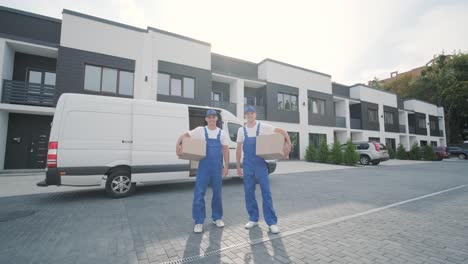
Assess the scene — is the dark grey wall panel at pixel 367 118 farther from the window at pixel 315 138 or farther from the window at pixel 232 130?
the window at pixel 232 130

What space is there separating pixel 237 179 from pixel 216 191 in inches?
205

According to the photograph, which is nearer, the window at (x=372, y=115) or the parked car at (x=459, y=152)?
the window at (x=372, y=115)

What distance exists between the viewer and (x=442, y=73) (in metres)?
36.1

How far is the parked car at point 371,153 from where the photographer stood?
15.6 meters

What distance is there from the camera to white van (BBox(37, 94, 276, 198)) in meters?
5.07

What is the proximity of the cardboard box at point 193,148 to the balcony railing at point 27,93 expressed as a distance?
12872mm

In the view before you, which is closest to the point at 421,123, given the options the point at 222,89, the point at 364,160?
the point at 364,160

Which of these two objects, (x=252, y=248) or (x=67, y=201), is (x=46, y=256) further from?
(x=67, y=201)

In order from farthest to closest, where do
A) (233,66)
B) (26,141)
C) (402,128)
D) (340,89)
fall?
(402,128) → (340,89) → (233,66) → (26,141)

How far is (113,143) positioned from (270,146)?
436cm

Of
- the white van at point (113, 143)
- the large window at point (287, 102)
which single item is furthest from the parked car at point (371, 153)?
the white van at point (113, 143)

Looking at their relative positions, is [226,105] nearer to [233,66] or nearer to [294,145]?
[233,66]

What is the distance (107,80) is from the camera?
13156 millimetres

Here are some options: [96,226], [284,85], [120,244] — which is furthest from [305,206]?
[284,85]
